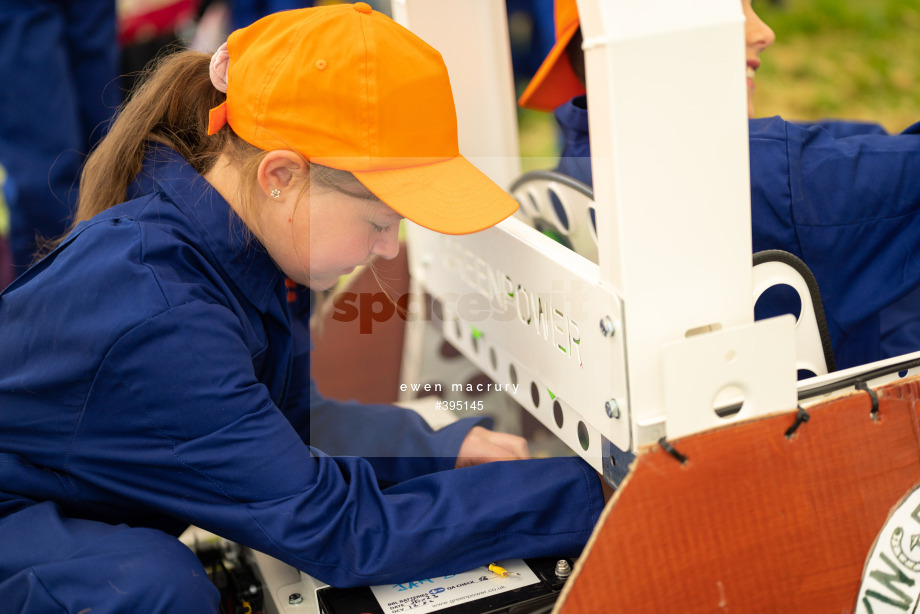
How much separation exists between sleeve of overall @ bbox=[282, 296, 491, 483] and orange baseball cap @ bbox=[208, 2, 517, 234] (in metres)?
0.34

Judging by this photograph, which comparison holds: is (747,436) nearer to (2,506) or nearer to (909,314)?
(2,506)

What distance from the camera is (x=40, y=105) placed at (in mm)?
2197

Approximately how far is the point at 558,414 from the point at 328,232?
1.22ft

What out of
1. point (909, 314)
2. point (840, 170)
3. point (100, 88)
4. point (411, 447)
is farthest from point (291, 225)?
point (100, 88)

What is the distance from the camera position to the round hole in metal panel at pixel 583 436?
1.00 meters

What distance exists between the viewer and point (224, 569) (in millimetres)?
1173

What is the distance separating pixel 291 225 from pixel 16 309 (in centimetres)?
32

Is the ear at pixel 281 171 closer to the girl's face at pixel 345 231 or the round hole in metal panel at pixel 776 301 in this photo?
the girl's face at pixel 345 231

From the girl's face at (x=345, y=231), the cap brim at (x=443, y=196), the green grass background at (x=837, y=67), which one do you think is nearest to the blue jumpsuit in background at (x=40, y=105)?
the girl's face at (x=345, y=231)

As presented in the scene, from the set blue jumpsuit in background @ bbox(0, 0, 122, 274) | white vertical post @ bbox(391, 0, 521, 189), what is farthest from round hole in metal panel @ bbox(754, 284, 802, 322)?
blue jumpsuit in background @ bbox(0, 0, 122, 274)

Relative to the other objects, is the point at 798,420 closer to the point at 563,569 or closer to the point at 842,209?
the point at 563,569

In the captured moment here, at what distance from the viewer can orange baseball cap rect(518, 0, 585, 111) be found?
4.28 feet

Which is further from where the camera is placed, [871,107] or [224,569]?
[871,107]

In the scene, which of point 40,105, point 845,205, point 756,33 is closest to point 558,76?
point 756,33
